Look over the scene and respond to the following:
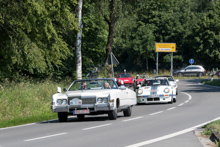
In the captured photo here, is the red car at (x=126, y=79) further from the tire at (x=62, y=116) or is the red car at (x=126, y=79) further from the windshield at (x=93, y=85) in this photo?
the tire at (x=62, y=116)

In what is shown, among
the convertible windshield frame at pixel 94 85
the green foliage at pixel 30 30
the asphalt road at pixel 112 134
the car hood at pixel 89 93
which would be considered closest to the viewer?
the asphalt road at pixel 112 134

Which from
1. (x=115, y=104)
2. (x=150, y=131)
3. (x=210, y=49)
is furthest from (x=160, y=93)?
(x=210, y=49)

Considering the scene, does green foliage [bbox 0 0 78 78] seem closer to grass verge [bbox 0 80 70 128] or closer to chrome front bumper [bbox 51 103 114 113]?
grass verge [bbox 0 80 70 128]

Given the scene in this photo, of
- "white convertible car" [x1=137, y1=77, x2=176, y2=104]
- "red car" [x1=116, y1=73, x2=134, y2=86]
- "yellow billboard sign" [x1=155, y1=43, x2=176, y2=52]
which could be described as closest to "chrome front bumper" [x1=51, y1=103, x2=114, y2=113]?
"white convertible car" [x1=137, y1=77, x2=176, y2=104]

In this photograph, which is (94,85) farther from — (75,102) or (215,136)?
(215,136)

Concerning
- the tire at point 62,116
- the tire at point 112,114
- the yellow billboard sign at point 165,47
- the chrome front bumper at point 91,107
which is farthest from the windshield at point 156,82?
the yellow billboard sign at point 165,47

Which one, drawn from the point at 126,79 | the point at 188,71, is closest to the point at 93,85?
the point at 126,79

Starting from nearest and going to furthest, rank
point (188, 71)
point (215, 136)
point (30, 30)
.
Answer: point (215, 136) → point (30, 30) → point (188, 71)

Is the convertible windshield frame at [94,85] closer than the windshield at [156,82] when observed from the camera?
Yes

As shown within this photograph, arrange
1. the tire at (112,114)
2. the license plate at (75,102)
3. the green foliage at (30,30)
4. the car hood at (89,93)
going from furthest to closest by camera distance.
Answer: the green foliage at (30,30) < the tire at (112,114) < the car hood at (89,93) < the license plate at (75,102)

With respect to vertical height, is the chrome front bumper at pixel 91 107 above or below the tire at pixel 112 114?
above

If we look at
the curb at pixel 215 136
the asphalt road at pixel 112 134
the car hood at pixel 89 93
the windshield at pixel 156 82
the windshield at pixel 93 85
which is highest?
the windshield at pixel 93 85

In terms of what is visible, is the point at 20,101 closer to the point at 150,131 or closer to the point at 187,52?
the point at 150,131

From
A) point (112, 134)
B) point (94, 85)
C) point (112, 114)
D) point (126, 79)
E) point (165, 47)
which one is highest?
point (165, 47)
